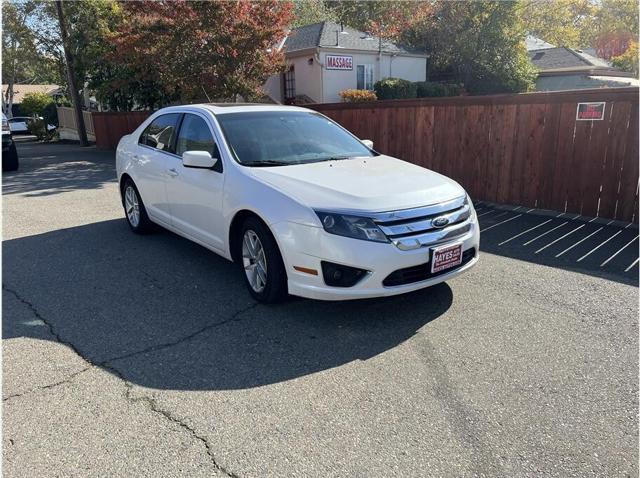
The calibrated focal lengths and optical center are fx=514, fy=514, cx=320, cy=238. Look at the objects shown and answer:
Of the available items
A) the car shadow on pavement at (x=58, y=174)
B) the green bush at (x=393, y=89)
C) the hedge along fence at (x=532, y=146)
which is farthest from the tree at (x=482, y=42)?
the hedge along fence at (x=532, y=146)

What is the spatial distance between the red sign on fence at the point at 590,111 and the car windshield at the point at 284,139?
353cm

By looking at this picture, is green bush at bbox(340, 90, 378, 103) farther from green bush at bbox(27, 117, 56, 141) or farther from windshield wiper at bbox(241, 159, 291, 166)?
windshield wiper at bbox(241, 159, 291, 166)

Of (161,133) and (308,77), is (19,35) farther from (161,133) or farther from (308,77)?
(161,133)

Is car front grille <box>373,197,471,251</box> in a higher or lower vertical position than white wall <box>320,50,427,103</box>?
lower

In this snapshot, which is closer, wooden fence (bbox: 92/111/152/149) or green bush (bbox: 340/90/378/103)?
wooden fence (bbox: 92/111/152/149)

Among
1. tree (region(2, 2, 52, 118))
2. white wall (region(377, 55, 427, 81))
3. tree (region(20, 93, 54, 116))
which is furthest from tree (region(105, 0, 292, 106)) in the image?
tree (region(20, 93, 54, 116))

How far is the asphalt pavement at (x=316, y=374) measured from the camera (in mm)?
2578

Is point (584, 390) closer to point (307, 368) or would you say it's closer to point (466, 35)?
point (307, 368)

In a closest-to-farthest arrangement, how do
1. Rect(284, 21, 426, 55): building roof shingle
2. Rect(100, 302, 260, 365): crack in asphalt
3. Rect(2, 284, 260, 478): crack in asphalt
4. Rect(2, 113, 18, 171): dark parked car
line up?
1. Rect(2, 284, 260, 478): crack in asphalt
2. Rect(100, 302, 260, 365): crack in asphalt
3. Rect(2, 113, 18, 171): dark parked car
4. Rect(284, 21, 426, 55): building roof shingle

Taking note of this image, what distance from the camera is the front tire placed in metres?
4.07

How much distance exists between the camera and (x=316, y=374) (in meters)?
3.32

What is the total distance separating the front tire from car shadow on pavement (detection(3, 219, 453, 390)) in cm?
14

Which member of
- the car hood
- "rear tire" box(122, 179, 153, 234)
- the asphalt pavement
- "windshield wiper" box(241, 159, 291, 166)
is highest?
"windshield wiper" box(241, 159, 291, 166)

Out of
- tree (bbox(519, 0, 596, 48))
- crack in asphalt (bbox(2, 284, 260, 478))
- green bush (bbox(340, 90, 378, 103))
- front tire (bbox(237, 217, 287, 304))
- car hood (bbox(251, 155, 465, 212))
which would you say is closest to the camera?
crack in asphalt (bbox(2, 284, 260, 478))
